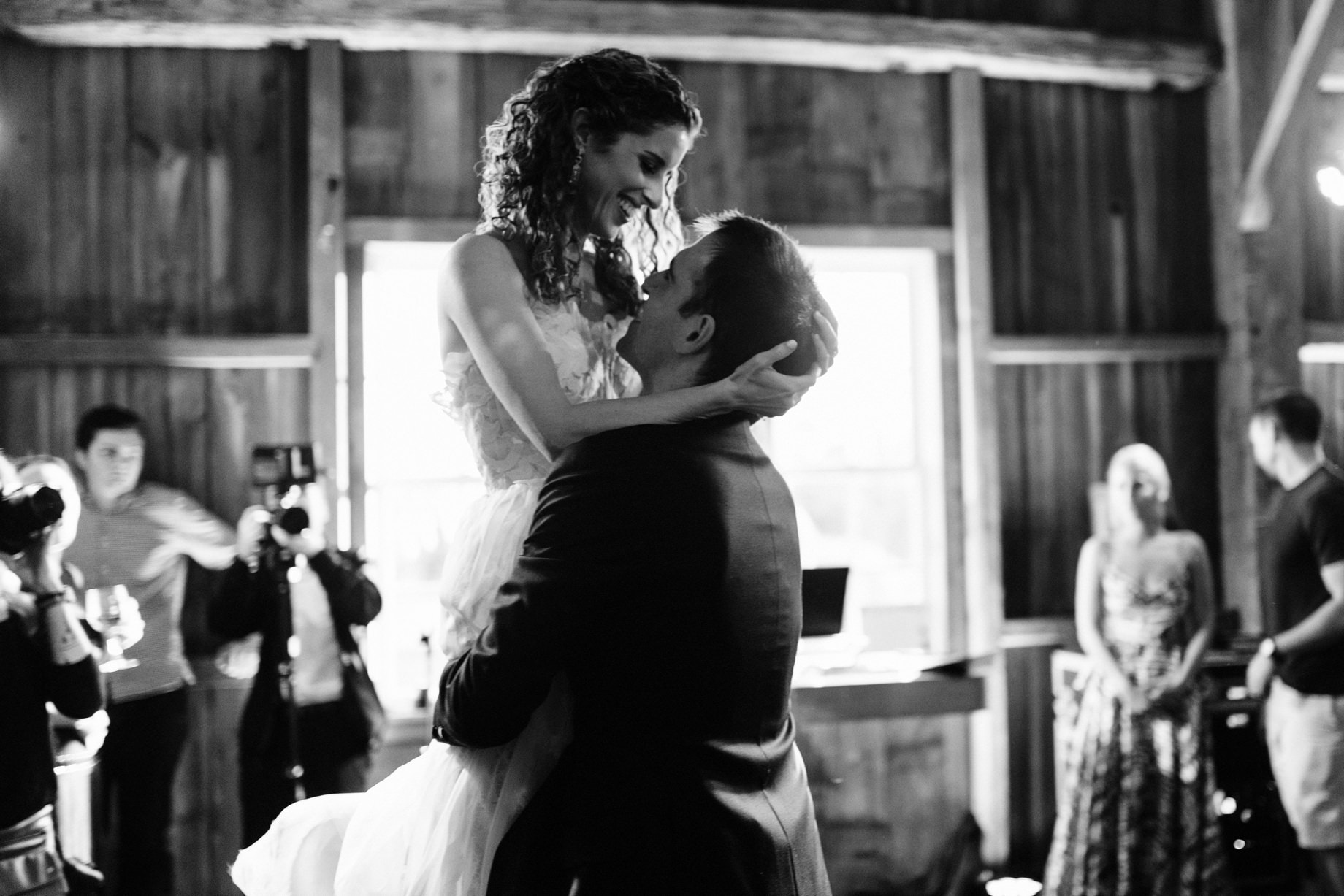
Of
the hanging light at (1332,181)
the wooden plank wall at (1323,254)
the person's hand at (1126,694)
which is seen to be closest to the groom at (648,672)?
the person's hand at (1126,694)

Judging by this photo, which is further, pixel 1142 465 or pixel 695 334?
pixel 1142 465

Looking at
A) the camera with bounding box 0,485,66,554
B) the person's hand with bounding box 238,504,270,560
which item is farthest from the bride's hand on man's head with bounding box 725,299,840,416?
the person's hand with bounding box 238,504,270,560

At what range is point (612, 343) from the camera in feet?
6.01

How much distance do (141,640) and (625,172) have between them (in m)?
3.20

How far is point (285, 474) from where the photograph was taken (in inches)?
142

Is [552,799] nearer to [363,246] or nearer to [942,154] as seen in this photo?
[363,246]

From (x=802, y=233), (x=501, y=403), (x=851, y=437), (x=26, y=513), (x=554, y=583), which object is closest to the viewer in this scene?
(x=554, y=583)

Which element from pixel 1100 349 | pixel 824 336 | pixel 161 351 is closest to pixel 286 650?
pixel 161 351

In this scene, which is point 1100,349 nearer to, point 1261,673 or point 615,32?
point 1261,673

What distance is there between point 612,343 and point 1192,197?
4.54 metres

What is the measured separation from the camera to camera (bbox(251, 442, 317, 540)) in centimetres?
357

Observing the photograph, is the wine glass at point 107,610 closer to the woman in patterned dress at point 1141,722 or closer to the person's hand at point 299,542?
the person's hand at point 299,542

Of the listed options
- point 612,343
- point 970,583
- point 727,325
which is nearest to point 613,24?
point 970,583

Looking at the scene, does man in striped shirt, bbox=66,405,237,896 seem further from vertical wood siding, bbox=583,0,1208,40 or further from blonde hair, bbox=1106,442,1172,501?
blonde hair, bbox=1106,442,1172,501
